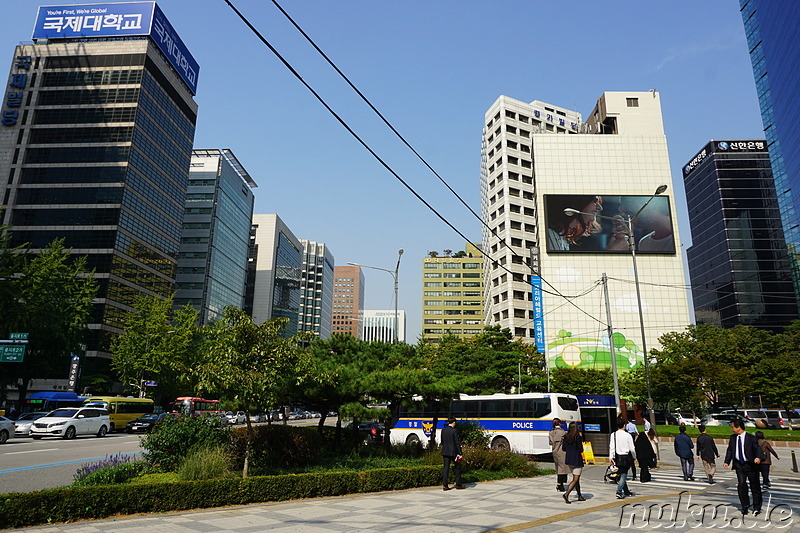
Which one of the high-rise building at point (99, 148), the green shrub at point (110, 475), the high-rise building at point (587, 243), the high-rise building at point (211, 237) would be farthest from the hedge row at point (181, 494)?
the high-rise building at point (211, 237)

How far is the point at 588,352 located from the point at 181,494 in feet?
238

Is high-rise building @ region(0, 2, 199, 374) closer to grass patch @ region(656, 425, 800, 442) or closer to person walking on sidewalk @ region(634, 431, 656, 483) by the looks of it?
grass patch @ region(656, 425, 800, 442)

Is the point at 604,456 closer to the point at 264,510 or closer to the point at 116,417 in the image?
the point at 264,510

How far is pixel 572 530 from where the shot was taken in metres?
8.49

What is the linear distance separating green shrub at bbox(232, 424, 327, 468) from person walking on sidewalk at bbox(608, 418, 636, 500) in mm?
8451

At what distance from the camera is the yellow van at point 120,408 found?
38719 mm

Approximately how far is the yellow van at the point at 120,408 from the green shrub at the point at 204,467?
31689 mm

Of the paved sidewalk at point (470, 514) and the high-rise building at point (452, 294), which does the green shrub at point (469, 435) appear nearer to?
the paved sidewalk at point (470, 514)

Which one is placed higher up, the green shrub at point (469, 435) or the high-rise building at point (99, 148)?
the high-rise building at point (99, 148)

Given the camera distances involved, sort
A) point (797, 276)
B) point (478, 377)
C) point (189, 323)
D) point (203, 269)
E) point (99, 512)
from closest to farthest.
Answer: point (99, 512), point (478, 377), point (189, 323), point (203, 269), point (797, 276)

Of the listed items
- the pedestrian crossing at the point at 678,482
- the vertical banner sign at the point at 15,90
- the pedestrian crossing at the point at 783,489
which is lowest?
the pedestrian crossing at the point at 678,482

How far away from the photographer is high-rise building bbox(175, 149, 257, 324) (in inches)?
4119

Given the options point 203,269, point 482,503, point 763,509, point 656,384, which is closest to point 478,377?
point 482,503

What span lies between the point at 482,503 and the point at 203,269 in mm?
103469
